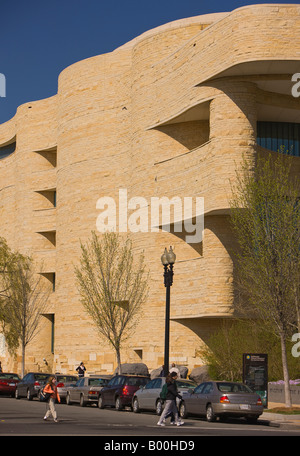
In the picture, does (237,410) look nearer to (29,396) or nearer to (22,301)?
(29,396)

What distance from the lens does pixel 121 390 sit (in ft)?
101

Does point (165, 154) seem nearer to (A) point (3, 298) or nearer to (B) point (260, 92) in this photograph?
(B) point (260, 92)

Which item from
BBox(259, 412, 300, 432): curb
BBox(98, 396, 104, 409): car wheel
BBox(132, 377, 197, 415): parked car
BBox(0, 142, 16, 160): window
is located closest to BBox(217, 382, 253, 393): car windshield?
BBox(259, 412, 300, 432): curb

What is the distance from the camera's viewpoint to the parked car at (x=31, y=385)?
37.0 metres

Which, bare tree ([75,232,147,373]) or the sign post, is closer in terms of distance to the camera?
the sign post

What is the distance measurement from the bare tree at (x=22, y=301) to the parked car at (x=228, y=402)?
114 feet

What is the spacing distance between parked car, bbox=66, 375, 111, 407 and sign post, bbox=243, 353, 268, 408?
6.76 meters

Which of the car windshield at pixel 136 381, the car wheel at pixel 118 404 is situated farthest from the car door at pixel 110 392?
the car windshield at pixel 136 381

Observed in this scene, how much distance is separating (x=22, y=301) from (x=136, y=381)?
30.9 meters

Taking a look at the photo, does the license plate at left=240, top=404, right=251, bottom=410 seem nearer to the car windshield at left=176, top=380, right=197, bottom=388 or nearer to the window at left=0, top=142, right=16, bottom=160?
the car windshield at left=176, top=380, right=197, bottom=388

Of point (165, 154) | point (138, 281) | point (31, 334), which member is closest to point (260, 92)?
point (165, 154)

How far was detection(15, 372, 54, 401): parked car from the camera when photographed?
37.0m

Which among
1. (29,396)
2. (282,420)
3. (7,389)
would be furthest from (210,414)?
(7,389)
